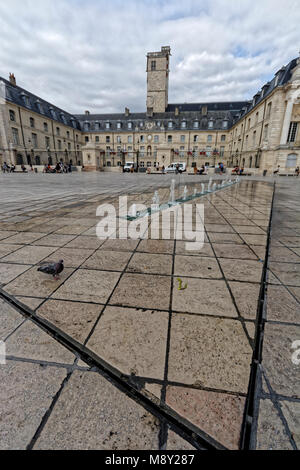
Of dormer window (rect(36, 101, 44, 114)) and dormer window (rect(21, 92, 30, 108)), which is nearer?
dormer window (rect(21, 92, 30, 108))

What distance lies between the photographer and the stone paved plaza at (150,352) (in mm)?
912

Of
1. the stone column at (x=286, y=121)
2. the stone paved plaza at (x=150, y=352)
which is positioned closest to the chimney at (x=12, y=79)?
the stone column at (x=286, y=121)

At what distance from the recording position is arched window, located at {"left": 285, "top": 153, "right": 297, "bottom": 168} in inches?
1049

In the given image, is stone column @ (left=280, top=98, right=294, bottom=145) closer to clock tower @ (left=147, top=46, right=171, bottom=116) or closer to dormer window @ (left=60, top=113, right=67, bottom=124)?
clock tower @ (left=147, top=46, right=171, bottom=116)

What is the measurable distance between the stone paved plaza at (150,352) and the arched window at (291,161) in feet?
98.5

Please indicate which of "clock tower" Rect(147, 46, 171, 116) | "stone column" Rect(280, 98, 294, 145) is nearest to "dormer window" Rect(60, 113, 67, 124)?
"clock tower" Rect(147, 46, 171, 116)

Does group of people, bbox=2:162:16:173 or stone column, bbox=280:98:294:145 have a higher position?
stone column, bbox=280:98:294:145

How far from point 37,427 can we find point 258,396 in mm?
993

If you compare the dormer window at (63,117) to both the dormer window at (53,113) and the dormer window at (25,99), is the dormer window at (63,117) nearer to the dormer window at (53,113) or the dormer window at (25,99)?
the dormer window at (53,113)

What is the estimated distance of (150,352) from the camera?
129 centimetres

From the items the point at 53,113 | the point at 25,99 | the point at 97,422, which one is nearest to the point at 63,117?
the point at 53,113

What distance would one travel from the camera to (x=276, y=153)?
2723cm

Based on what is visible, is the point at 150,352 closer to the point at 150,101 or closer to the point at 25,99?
the point at 25,99
